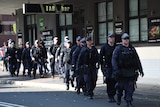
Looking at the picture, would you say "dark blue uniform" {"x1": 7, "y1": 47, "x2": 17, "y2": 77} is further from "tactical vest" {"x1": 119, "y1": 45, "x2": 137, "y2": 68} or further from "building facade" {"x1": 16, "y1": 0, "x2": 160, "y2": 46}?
"tactical vest" {"x1": 119, "y1": 45, "x2": 137, "y2": 68}

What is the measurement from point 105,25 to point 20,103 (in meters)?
9.41

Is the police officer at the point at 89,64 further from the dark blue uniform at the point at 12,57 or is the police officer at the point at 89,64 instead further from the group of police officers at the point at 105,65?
the dark blue uniform at the point at 12,57

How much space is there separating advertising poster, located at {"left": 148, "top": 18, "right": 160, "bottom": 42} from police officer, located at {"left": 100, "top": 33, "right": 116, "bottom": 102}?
5804 mm

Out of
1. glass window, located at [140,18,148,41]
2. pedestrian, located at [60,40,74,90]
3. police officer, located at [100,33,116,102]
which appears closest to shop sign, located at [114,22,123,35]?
glass window, located at [140,18,148,41]

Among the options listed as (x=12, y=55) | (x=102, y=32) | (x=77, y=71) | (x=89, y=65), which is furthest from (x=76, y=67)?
(x=12, y=55)

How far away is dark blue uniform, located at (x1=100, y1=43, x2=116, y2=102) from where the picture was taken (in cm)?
1183

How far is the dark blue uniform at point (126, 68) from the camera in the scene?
1066 centimetres

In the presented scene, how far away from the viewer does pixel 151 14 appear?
1758 centimetres

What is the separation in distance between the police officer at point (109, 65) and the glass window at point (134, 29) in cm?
698

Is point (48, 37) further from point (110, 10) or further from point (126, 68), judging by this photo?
point (126, 68)

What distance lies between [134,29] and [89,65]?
6.61 metres

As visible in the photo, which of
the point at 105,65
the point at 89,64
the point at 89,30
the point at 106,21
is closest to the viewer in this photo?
the point at 105,65

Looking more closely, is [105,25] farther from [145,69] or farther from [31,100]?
[31,100]

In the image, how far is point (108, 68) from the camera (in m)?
11.9
